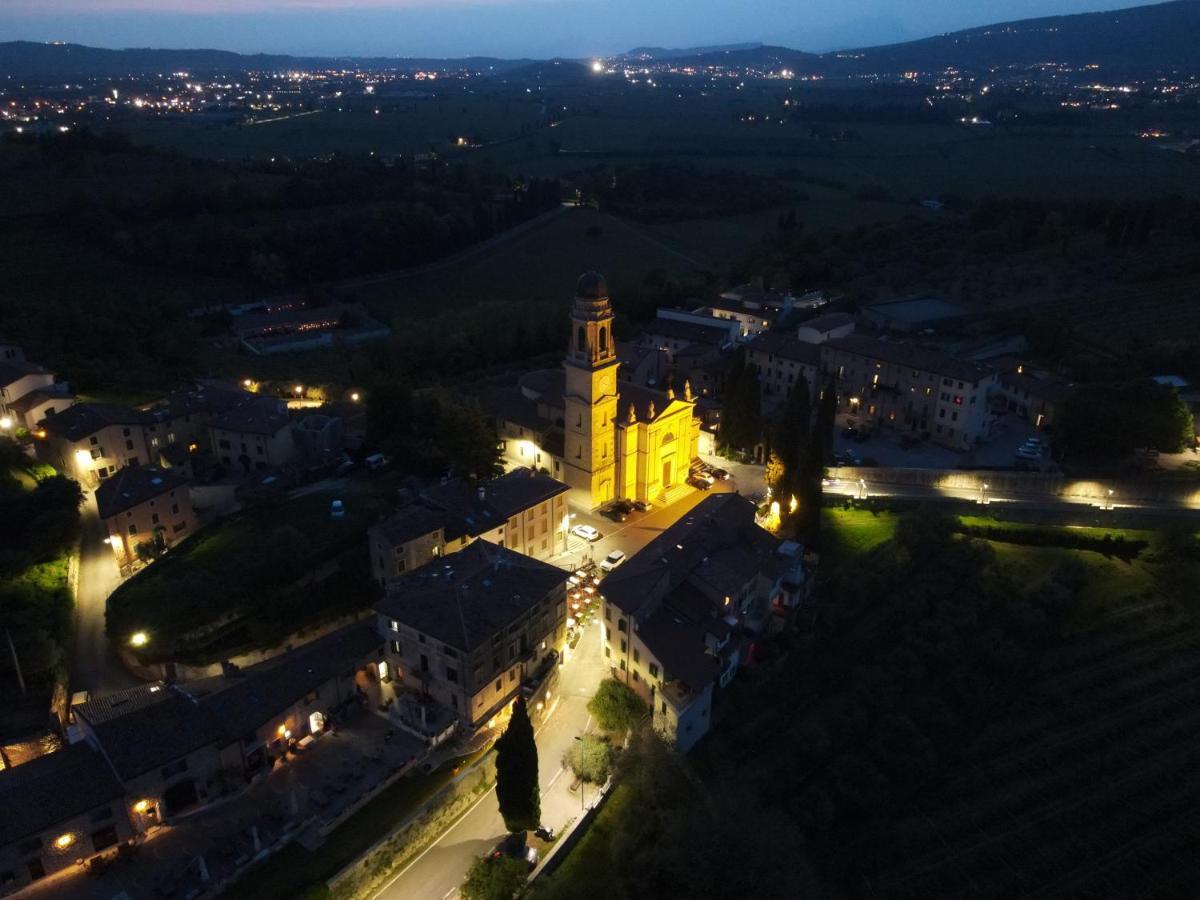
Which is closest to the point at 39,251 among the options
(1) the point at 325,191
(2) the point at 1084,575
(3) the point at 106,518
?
(1) the point at 325,191

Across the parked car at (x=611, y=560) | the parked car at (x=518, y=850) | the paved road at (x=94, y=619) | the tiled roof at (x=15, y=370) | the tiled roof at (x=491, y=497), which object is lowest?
the parked car at (x=518, y=850)

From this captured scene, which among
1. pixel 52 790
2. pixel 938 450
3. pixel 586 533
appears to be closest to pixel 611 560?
pixel 586 533

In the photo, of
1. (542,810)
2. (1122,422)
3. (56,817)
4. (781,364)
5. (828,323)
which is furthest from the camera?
(828,323)

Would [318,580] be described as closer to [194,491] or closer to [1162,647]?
[194,491]

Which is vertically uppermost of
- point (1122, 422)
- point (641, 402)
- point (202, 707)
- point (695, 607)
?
point (641, 402)

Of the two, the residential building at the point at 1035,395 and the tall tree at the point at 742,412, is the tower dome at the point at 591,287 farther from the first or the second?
the residential building at the point at 1035,395

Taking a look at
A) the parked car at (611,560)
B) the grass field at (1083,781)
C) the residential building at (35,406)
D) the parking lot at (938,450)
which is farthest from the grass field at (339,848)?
the parking lot at (938,450)

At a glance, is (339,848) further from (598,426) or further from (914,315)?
(914,315)
